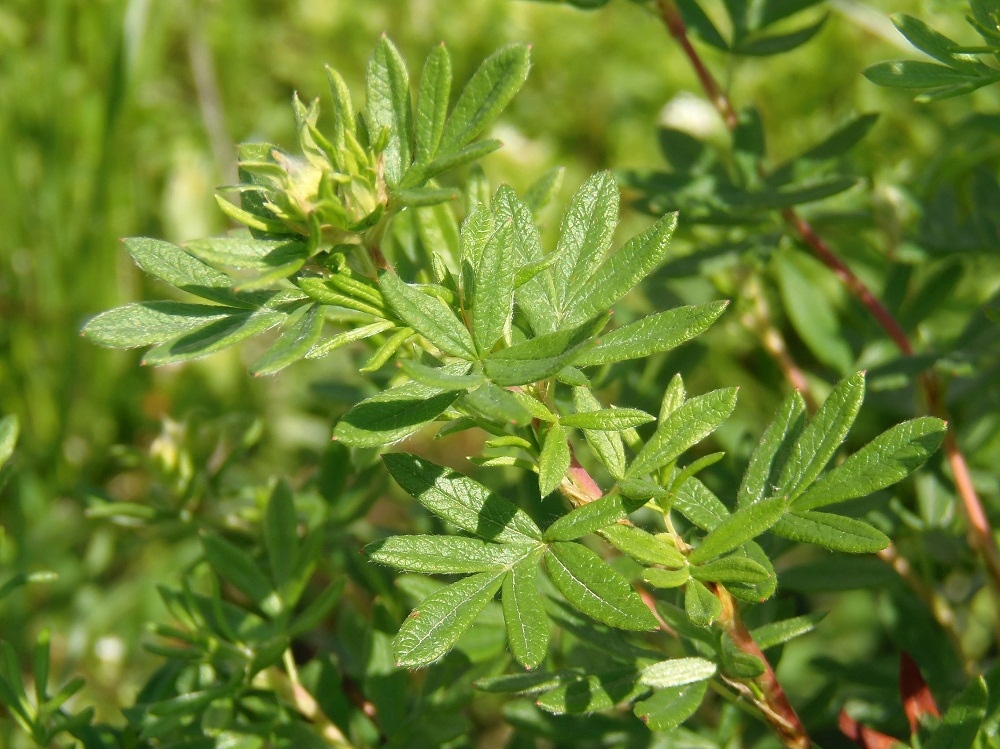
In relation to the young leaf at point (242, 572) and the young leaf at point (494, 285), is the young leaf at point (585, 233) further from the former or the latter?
the young leaf at point (242, 572)

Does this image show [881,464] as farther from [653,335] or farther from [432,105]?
[432,105]

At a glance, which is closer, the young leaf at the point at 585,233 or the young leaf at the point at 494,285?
the young leaf at the point at 494,285

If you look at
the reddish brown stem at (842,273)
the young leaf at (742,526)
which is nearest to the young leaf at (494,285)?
the young leaf at (742,526)

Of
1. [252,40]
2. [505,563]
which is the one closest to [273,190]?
[505,563]

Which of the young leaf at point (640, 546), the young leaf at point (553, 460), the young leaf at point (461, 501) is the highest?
the young leaf at point (553, 460)

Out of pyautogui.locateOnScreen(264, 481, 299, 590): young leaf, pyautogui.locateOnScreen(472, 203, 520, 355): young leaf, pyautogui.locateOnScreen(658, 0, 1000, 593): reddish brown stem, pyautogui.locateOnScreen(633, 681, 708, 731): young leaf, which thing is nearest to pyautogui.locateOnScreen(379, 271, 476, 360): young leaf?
pyautogui.locateOnScreen(472, 203, 520, 355): young leaf

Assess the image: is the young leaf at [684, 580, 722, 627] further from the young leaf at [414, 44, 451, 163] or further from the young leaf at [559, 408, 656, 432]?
the young leaf at [414, 44, 451, 163]
